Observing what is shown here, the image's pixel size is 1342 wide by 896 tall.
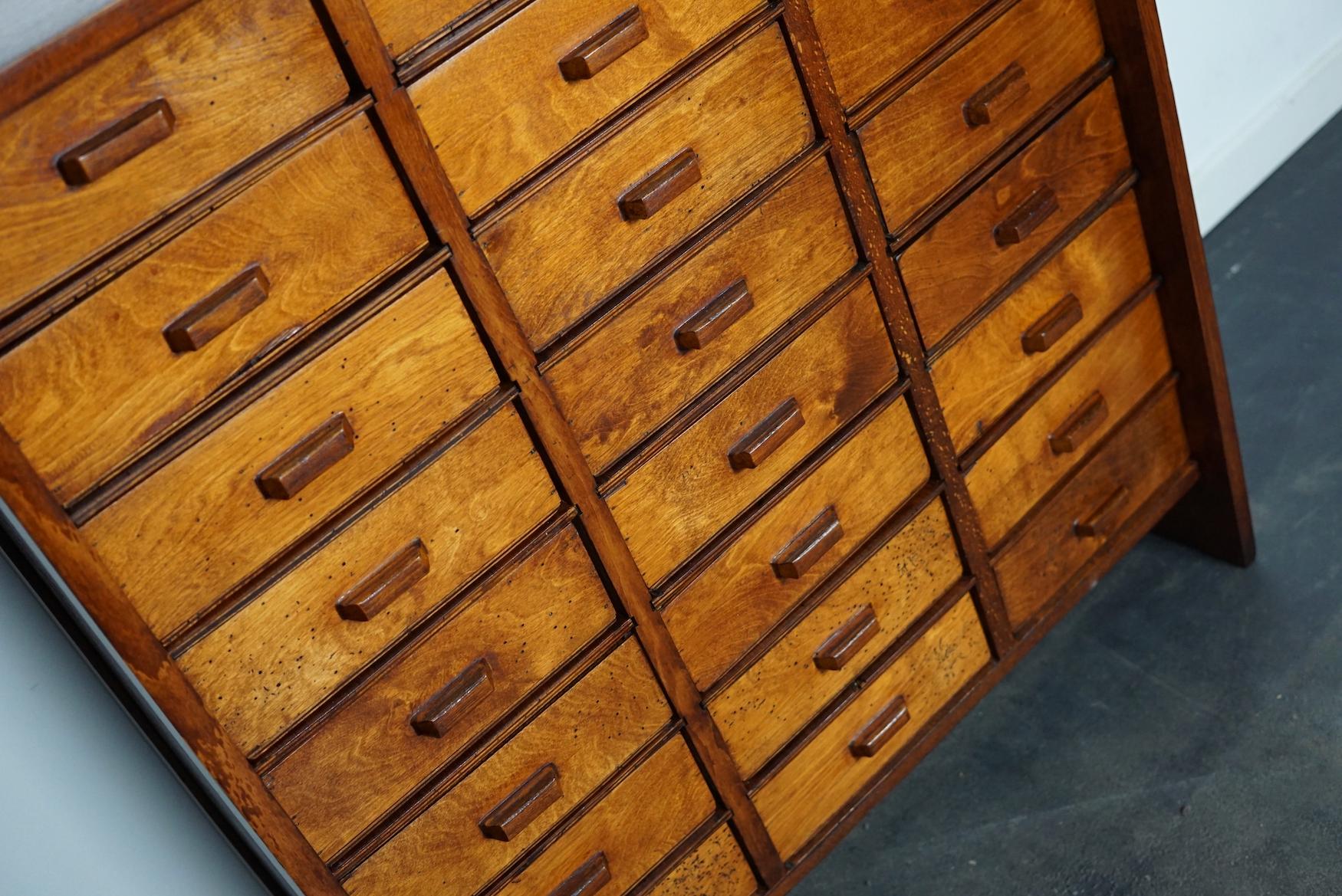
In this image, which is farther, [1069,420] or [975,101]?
[1069,420]

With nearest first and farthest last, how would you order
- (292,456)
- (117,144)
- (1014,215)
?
(117,144)
(292,456)
(1014,215)

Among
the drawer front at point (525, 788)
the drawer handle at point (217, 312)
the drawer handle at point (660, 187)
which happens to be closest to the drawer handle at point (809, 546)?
the drawer front at point (525, 788)

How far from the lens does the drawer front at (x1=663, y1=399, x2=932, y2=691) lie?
5.37ft

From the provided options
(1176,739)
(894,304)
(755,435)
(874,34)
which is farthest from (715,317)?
(1176,739)

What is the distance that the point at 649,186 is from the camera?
1.45 meters

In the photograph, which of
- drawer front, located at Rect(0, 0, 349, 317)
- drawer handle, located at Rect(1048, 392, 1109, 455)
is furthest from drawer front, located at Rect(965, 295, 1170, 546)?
drawer front, located at Rect(0, 0, 349, 317)

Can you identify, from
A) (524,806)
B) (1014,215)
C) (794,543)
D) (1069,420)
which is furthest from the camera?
(1069,420)

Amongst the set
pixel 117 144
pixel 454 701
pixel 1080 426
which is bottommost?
pixel 1080 426

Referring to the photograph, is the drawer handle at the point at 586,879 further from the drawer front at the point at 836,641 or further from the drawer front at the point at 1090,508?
the drawer front at the point at 1090,508

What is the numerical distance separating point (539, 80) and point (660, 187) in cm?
18

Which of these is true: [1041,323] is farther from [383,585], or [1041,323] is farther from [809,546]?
[383,585]

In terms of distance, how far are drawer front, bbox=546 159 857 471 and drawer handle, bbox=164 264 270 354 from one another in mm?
337

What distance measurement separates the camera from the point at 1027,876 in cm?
192

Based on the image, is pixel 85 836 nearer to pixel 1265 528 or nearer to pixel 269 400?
pixel 269 400
